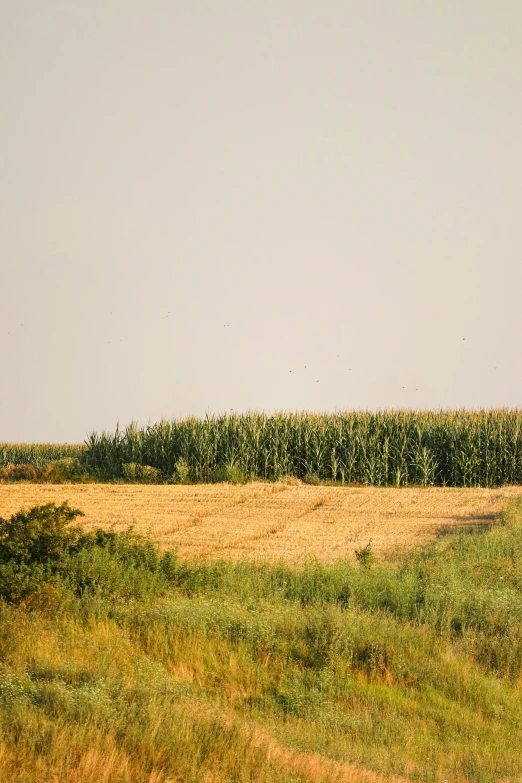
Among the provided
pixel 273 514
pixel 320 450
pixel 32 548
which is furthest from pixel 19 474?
pixel 32 548

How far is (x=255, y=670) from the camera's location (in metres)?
9.91

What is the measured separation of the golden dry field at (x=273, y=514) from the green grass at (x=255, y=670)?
133 inches

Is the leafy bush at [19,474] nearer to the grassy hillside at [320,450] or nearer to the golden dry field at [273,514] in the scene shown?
the grassy hillside at [320,450]

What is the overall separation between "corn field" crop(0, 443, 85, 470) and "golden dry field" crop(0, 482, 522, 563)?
2437 centimetres

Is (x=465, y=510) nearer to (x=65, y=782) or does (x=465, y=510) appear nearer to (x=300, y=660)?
(x=300, y=660)

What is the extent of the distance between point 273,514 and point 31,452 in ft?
124

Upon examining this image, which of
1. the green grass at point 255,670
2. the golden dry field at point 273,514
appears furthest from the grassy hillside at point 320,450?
the green grass at point 255,670

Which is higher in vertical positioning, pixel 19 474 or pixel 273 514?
pixel 19 474

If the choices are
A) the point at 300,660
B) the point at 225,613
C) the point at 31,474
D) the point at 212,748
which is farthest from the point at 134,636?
the point at 31,474

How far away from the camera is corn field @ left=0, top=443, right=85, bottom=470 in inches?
2232

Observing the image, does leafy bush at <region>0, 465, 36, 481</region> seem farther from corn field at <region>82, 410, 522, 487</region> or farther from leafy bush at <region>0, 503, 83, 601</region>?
leafy bush at <region>0, 503, 83, 601</region>

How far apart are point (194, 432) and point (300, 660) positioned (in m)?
28.6

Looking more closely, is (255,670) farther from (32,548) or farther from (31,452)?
(31,452)

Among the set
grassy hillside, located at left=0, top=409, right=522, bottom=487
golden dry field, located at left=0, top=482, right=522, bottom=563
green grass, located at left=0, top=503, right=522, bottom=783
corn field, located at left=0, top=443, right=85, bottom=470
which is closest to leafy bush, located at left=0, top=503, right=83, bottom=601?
green grass, located at left=0, top=503, right=522, bottom=783
